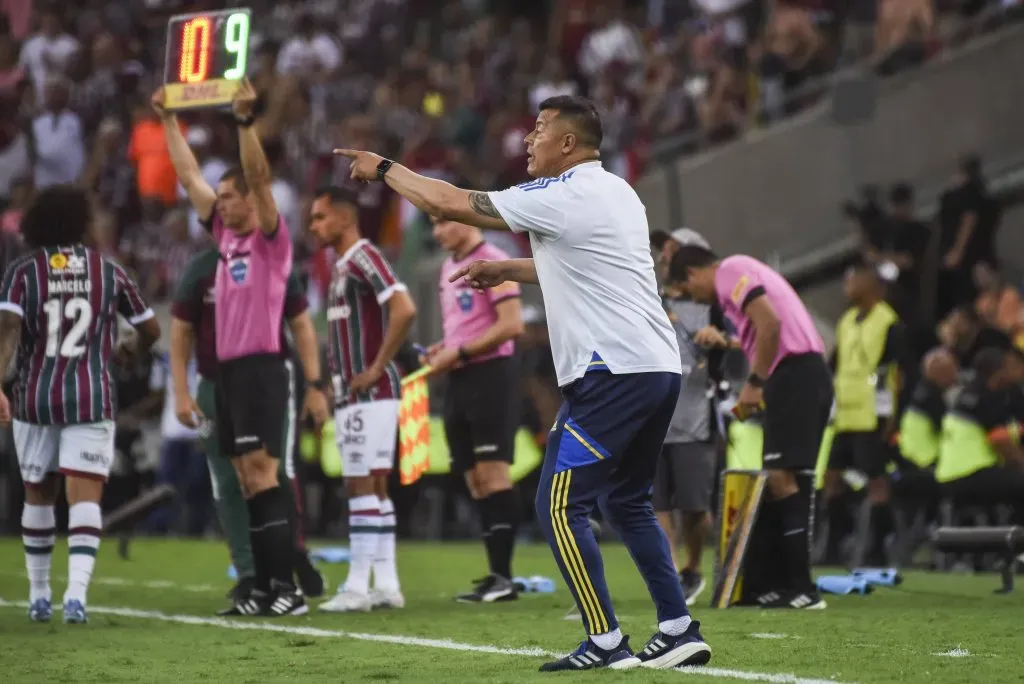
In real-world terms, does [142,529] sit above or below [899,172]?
below

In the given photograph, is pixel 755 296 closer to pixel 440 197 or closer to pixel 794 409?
pixel 794 409

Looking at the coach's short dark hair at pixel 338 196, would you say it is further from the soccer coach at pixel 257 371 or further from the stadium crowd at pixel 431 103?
the stadium crowd at pixel 431 103

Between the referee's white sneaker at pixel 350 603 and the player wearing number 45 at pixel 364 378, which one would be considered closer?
the referee's white sneaker at pixel 350 603

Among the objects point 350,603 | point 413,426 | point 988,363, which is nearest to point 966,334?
point 988,363

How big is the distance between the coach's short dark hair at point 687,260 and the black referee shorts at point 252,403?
2221mm

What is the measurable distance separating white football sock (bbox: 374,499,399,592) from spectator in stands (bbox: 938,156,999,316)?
8.20 m

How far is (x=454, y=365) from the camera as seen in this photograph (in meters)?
10.8

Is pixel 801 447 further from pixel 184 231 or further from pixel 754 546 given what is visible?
pixel 184 231

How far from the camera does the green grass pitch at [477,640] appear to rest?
22.9ft

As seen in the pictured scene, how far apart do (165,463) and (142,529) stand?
7.35 ft

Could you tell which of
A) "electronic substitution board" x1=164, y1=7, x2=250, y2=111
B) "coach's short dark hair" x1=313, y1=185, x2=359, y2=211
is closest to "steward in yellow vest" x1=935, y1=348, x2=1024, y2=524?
"coach's short dark hair" x1=313, y1=185, x2=359, y2=211

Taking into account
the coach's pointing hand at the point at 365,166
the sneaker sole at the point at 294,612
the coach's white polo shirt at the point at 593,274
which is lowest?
the sneaker sole at the point at 294,612

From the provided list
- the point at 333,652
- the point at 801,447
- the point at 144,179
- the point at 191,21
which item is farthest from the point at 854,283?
the point at 144,179

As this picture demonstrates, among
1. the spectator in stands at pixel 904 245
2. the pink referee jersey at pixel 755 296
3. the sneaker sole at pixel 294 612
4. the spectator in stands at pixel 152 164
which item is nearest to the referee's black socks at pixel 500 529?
the sneaker sole at pixel 294 612
